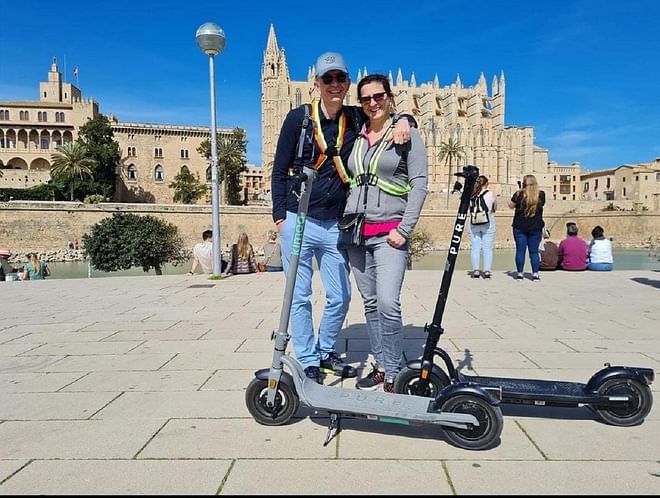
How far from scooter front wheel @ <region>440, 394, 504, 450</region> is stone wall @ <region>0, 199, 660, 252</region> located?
43.4 meters

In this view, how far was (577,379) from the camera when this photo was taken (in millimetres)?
3422

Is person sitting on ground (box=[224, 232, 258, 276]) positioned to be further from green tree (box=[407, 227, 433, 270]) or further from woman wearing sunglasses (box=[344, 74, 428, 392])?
green tree (box=[407, 227, 433, 270])

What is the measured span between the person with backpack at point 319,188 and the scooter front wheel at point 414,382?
2.01ft

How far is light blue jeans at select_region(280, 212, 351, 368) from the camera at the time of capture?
128 inches

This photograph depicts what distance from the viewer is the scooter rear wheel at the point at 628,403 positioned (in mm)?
2625

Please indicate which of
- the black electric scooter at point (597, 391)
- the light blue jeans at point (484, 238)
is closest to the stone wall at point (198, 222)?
the light blue jeans at point (484, 238)

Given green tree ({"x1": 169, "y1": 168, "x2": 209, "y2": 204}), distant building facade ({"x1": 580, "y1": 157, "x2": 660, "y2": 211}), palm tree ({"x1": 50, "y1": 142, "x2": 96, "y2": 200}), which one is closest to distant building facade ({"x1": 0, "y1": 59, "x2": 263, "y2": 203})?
green tree ({"x1": 169, "y1": 168, "x2": 209, "y2": 204})

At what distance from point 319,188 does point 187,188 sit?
60.8 m

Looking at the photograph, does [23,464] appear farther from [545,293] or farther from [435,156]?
[435,156]

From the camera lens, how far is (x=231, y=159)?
191ft

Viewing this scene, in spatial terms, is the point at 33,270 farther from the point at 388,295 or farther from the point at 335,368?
the point at 388,295

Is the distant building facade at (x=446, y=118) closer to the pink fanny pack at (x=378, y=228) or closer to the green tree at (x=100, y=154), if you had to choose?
the green tree at (x=100, y=154)

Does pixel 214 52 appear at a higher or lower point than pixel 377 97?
higher

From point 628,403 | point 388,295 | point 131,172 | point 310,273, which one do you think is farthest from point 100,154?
point 628,403
